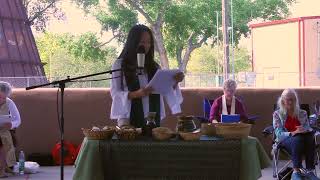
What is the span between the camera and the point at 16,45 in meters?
21.5

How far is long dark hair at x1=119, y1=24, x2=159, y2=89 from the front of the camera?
15.0ft

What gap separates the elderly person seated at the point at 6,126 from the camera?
297 inches

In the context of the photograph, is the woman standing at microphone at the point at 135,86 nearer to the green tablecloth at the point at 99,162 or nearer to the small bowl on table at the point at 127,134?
the small bowl on table at the point at 127,134

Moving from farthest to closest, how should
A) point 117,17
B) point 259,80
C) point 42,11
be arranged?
point 42,11 < point 117,17 < point 259,80

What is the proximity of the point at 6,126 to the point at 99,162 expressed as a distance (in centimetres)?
365

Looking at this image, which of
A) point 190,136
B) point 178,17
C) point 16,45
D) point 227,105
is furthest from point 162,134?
point 178,17

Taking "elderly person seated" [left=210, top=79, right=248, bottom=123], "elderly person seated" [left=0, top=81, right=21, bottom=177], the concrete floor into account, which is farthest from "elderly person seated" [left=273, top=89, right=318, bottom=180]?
"elderly person seated" [left=0, top=81, right=21, bottom=177]

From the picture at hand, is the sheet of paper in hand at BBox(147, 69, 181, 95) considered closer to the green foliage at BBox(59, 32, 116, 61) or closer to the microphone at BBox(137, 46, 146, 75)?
the microphone at BBox(137, 46, 146, 75)

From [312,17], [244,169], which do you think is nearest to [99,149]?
[244,169]

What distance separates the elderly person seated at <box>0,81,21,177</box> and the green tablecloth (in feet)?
11.7

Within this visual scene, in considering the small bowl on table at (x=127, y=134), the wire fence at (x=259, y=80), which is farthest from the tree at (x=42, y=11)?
the small bowl on table at (x=127, y=134)

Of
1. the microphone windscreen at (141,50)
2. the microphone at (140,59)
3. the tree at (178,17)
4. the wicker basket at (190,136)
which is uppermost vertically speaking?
the tree at (178,17)

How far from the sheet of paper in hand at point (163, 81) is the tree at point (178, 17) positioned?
26.0 metres

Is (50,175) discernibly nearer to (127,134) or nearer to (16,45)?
(127,134)
